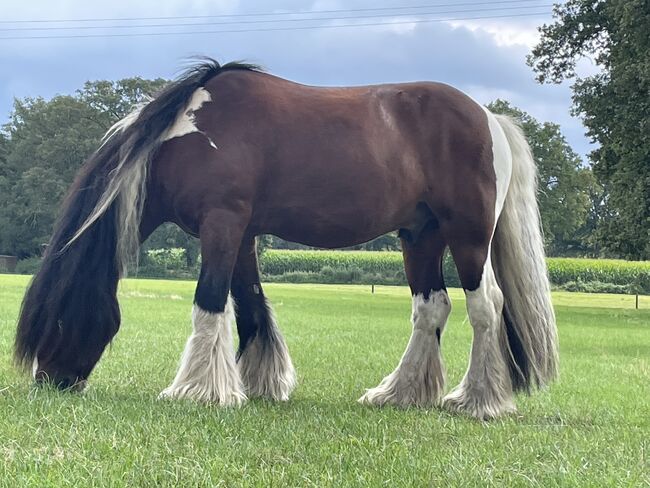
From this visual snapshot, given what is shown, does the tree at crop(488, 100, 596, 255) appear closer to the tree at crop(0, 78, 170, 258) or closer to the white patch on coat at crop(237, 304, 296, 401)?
the tree at crop(0, 78, 170, 258)

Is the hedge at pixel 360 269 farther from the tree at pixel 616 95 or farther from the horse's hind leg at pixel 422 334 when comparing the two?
the horse's hind leg at pixel 422 334

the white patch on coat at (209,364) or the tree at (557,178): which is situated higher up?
the tree at (557,178)

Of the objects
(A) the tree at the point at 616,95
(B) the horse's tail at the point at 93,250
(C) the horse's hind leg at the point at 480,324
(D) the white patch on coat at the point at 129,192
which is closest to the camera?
(B) the horse's tail at the point at 93,250

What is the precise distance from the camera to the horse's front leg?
3.94 metres

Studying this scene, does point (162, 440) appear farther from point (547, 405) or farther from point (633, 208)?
point (633, 208)

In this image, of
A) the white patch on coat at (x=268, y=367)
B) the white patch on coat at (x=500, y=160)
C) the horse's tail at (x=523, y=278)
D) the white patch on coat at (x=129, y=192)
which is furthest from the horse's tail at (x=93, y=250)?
the horse's tail at (x=523, y=278)

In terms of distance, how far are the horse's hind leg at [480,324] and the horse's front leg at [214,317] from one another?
1521mm

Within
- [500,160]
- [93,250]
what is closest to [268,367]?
[93,250]

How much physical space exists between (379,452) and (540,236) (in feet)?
8.72

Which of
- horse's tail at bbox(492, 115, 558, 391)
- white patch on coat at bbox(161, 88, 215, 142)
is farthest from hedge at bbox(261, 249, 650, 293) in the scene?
white patch on coat at bbox(161, 88, 215, 142)

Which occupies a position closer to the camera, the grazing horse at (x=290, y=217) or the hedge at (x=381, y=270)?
the grazing horse at (x=290, y=217)

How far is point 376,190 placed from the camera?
4293mm

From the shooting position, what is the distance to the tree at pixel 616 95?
16.8m

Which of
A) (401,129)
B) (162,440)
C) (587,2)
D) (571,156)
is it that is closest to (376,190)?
(401,129)
